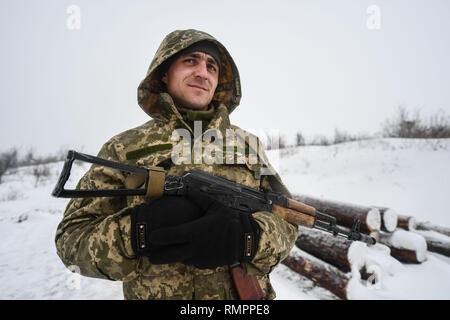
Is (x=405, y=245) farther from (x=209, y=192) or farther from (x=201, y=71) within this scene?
(x=201, y=71)

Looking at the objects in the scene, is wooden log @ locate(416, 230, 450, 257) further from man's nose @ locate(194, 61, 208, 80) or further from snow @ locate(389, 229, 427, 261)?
man's nose @ locate(194, 61, 208, 80)

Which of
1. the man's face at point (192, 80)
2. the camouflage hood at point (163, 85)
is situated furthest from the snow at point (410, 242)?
the man's face at point (192, 80)

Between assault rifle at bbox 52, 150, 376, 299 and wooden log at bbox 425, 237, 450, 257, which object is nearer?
assault rifle at bbox 52, 150, 376, 299

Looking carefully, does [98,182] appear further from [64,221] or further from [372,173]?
[372,173]

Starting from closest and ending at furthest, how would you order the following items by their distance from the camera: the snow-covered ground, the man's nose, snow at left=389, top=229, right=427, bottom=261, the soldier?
the soldier → the man's nose → the snow-covered ground → snow at left=389, top=229, right=427, bottom=261

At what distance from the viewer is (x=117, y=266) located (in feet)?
4.25

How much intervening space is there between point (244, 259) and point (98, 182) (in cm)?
105

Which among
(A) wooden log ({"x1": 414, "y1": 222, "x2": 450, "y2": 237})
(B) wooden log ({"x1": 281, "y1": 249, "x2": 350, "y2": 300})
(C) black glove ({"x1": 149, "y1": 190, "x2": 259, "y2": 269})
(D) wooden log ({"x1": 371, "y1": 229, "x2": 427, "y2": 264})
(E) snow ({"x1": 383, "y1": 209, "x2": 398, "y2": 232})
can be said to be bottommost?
(B) wooden log ({"x1": 281, "y1": 249, "x2": 350, "y2": 300})

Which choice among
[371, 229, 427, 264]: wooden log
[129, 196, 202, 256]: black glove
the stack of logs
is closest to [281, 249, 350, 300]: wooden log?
the stack of logs

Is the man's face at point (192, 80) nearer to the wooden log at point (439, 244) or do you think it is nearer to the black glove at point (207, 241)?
the black glove at point (207, 241)

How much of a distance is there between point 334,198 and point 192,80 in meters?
8.90

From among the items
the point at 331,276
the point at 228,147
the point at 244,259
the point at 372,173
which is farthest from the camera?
the point at 372,173

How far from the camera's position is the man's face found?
6.11 feet

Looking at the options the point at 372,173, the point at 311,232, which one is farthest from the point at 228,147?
the point at 372,173
